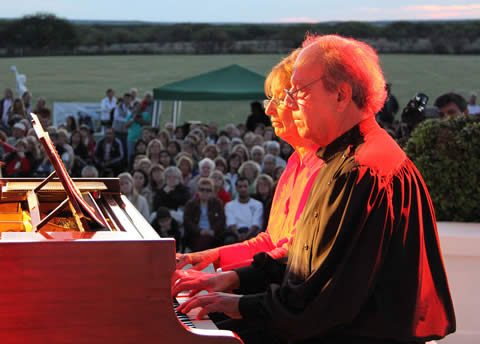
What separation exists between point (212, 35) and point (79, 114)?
15450 mm

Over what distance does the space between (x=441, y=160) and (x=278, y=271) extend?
2.70m

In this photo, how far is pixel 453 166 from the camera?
520 centimetres

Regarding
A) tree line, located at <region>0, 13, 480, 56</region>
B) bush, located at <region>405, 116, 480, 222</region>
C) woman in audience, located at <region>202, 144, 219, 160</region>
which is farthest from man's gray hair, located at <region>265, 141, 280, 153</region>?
tree line, located at <region>0, 13, 480, 56</region>

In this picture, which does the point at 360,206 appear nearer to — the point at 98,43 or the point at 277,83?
the point at 277,83

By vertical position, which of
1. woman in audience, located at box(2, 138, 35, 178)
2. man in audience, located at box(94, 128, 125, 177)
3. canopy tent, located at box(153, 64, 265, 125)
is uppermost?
canopy tent, located at box(153, 64, 265, 125)

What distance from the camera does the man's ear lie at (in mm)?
2533

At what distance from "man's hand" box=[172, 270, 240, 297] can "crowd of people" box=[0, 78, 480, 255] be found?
12.2ft

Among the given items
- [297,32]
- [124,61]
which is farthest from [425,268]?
[124,61]

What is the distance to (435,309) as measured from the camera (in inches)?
100

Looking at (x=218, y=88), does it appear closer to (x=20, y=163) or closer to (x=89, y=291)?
(x=20, y=163)

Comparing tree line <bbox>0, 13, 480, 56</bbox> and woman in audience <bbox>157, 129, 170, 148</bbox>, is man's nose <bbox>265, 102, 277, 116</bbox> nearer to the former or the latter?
woman in audience <bbox>157, 129, 170, 148</bbox>

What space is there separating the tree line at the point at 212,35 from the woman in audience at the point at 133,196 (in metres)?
22.4

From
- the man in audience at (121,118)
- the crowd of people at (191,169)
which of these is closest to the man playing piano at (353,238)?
the crowd of people at (191,169)

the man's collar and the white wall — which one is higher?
the man's collar
